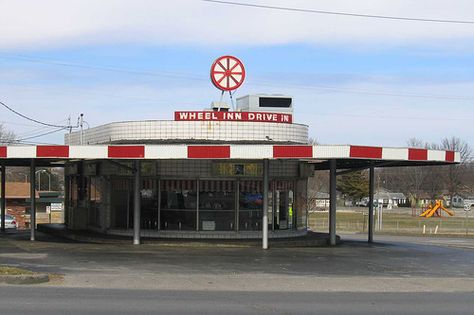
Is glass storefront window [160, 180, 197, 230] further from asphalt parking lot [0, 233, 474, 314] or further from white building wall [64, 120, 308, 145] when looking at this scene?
asphalt parking lot [0, 233, 474, 314]

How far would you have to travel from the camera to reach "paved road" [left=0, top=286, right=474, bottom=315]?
9.52 metres

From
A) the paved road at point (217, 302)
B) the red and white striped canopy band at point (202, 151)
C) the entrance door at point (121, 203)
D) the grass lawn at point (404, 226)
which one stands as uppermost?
the red and white striped canopy band at point (202, 151)

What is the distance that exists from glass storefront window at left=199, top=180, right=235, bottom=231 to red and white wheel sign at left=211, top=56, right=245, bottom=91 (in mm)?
3949

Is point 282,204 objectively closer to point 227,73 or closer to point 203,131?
point 203,131

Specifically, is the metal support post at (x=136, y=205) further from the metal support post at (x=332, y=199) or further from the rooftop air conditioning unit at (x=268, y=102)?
the rooftop air conditioning unit at (x=268, y=102)

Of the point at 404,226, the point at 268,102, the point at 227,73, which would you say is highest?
the point at 227,73

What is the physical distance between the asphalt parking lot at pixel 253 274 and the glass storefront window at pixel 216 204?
5.75 ft

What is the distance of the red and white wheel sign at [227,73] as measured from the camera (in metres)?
23.3

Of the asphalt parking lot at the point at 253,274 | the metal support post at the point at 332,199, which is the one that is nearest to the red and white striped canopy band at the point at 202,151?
the metal support post at the point at 332,199

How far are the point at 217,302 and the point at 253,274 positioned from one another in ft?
12.4

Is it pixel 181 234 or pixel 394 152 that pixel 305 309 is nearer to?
pixel 394 152

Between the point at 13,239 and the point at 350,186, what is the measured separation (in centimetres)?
7658

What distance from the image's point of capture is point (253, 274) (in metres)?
14.2

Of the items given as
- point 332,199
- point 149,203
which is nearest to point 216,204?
point 149,203
